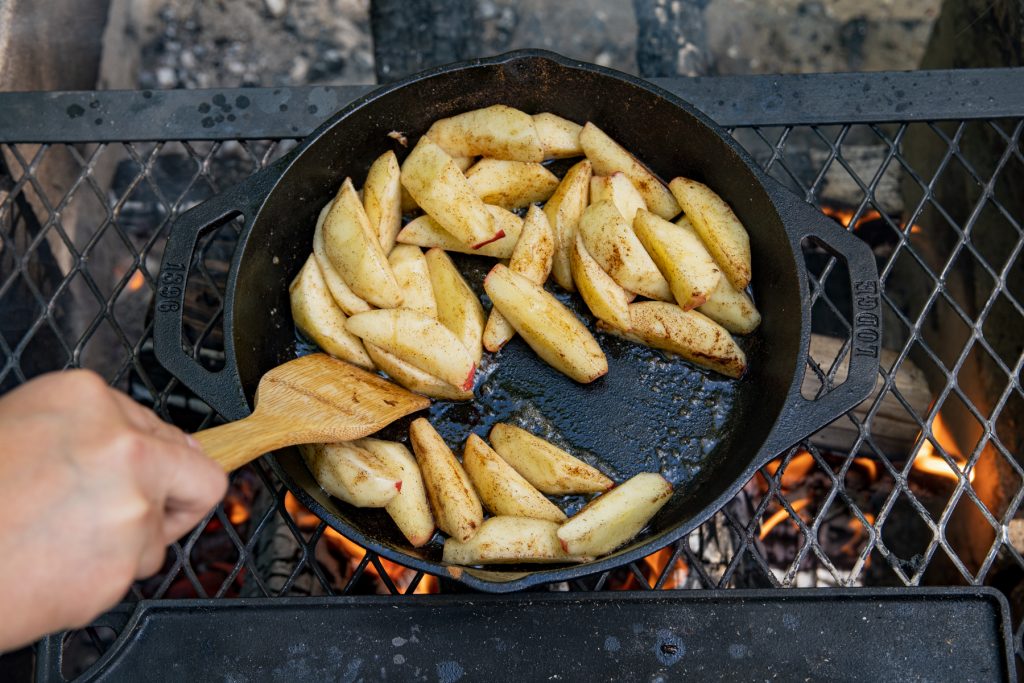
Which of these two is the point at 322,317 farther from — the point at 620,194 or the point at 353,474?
the point at 620,194

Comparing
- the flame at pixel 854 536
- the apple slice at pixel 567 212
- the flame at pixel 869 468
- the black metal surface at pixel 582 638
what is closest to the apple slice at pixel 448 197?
the apple slice at pixel 567 212

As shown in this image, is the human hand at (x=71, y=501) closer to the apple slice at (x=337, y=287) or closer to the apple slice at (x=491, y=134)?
the apple slice at (x=337, y=287)

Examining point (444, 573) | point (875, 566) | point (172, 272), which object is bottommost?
point (875, 566)

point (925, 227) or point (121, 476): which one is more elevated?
point (121, 476)

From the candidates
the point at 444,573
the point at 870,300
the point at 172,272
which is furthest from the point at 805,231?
the point at 172,272

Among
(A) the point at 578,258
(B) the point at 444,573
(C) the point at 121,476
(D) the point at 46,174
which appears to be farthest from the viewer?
(D) the point at 46,174

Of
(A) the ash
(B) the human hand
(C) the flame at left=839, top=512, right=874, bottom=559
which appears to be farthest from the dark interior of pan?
(A) the ash

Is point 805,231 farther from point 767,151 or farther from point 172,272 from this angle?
point 767,151
